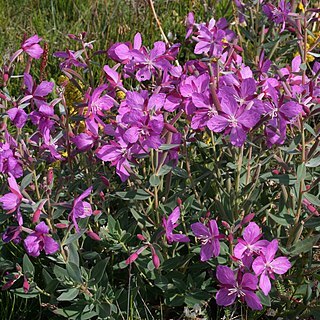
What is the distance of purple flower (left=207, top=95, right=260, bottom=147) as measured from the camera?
1.78 meters

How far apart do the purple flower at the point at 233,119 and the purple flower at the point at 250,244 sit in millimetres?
276

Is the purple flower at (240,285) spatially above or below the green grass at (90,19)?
above

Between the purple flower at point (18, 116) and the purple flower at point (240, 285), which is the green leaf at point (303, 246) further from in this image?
the purple flower at point (18, 116)

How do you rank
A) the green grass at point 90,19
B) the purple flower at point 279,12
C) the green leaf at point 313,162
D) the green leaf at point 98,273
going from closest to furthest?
the green leaf at point 313,162 < the green leaf at point 98,273 < the purple flower at point 279,12 < the green grass at point 90,19

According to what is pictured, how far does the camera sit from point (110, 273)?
2.44 m

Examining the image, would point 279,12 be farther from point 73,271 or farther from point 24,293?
point 24,293

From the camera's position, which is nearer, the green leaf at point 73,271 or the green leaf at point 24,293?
the green leaf at point 73,271

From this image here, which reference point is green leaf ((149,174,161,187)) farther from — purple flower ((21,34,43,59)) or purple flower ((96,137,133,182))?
purple flower ((21,34,43,59))

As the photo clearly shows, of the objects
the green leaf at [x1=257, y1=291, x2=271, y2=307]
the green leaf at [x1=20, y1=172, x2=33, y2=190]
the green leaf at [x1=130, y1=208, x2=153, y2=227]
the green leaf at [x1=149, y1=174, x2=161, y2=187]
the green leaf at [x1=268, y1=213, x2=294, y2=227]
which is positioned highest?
the green leaf at [x1=20, y1=172, x2=33, y2=190]

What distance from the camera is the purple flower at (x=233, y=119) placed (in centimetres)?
178

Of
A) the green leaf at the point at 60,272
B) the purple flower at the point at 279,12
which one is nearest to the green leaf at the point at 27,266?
the green leaf at the point at 60,272

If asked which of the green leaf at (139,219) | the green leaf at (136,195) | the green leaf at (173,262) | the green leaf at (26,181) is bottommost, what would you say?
the green leaf at (173,262)

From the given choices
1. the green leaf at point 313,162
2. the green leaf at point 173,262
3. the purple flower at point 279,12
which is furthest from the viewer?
the purple flower at point 279,12

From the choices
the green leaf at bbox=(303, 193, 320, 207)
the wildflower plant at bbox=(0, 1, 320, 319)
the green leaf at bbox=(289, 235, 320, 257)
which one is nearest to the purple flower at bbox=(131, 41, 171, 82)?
the wildflower plant at bbox=(0, 1, 320, 319)
